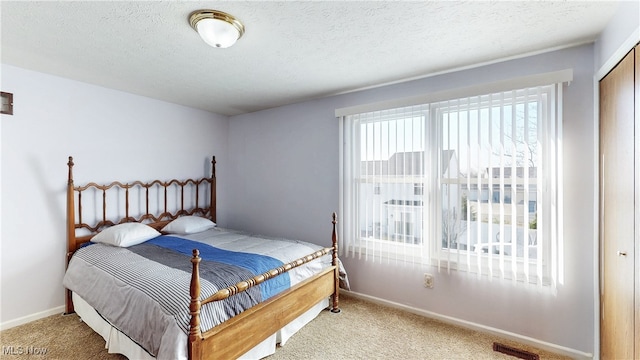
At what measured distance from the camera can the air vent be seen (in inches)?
81.4

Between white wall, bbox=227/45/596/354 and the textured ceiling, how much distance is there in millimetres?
244

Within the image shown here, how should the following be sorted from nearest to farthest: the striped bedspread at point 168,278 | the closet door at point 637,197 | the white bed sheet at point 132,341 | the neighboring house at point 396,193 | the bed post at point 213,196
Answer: the closet door at point 637,197, the striped bedspread at point 168,278, the white bed sheet at point 132,341, the neighboring house at point 396,193, the bed post at point 213,196

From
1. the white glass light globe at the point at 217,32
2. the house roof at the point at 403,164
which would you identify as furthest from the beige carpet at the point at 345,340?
the white glass light globe at the point at 217,32

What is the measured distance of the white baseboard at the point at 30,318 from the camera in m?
2.44

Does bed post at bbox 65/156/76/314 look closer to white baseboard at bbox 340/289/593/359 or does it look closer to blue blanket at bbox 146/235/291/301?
blue blanket at bbox 146/235/291/301

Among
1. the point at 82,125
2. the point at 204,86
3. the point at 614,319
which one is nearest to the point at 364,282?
the point at 614,319

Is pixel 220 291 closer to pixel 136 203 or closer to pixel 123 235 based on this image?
pixel 123 235

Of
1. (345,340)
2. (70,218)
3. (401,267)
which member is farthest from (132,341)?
(401,267)

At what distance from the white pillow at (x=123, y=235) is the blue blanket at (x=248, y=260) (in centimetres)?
23

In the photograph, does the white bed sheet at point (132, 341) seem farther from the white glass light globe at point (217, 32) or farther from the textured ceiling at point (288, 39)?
the textured ceiling at point (288, 39)

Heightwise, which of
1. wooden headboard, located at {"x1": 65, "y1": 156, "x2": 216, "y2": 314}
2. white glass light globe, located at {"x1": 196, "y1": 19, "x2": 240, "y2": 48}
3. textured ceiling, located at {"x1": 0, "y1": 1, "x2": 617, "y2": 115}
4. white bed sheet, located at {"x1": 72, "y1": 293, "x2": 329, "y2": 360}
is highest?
textured ceiling, located at {"x1": 0, "y1": 1, "x2": 617, "y2": 115}

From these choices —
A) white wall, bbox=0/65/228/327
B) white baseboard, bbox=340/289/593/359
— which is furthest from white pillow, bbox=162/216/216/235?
white baseboard, bbox=340/289/593/359

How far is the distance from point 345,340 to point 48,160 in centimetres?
323

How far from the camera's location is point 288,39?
1.97 metres
